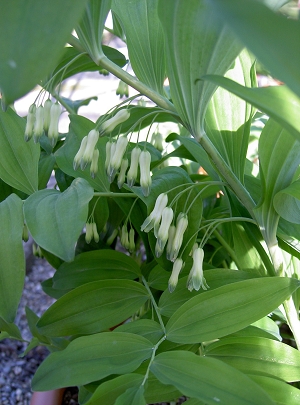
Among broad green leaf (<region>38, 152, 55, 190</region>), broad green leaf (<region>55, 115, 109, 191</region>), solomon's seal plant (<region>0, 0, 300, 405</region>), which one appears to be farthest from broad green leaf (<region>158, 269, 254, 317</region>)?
broad green leaf (<region>38, 152, 55, 190</region>)

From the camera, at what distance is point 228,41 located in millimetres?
526

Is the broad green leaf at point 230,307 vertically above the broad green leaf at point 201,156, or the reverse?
the broad green leaf at point 201,156

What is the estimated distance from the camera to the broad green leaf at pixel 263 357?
66 cm

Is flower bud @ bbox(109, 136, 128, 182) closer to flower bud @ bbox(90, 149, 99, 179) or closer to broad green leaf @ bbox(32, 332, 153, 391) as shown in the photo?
flower bud @ bbox(90, 149, 99, 179)

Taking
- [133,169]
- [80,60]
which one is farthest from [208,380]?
[80,60]

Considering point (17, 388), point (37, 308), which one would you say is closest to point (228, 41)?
point (17, 388)

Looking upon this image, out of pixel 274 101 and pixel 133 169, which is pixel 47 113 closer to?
pixel 133 169

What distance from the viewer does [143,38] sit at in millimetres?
767

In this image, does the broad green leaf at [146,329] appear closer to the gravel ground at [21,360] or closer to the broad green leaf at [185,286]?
the broad green leaf at [185,286]

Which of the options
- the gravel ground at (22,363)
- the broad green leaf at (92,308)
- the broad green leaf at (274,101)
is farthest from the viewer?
the gravel ground at (22,363)

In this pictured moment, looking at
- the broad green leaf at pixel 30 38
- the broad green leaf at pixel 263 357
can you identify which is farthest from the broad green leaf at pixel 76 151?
the broad green leaf at pixel 30 38

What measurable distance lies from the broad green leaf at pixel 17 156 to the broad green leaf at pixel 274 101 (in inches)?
16.4

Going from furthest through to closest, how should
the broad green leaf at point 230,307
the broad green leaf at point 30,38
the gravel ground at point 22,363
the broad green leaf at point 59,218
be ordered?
1. the gravel ground at point 22,363
2. the broad green leaf at point 230,307
3. the broad green leaf at point 59,218
4. the broad green leaf at point 30,38

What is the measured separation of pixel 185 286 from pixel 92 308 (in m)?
0.16
